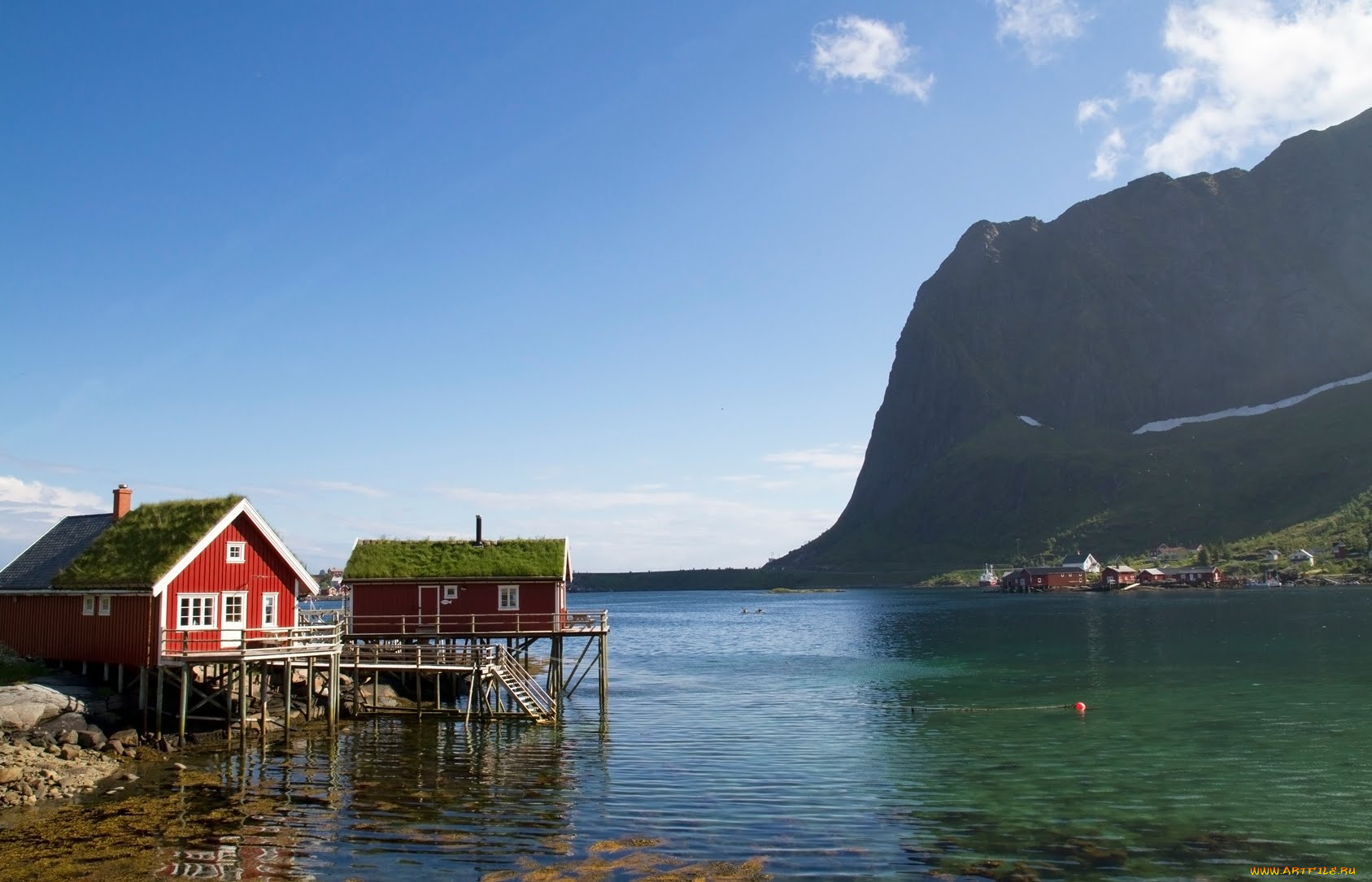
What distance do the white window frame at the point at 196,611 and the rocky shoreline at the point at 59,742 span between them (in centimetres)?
356

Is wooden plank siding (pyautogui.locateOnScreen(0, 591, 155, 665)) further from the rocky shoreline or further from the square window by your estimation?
the rocky shoreline

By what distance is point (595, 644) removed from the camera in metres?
104

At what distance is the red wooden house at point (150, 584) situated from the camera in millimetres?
37375

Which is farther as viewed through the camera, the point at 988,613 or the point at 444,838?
the point at 988,613

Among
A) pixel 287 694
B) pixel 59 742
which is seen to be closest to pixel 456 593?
pixel 287 694

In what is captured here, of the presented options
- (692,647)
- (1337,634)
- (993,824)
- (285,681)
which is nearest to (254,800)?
(285,681)

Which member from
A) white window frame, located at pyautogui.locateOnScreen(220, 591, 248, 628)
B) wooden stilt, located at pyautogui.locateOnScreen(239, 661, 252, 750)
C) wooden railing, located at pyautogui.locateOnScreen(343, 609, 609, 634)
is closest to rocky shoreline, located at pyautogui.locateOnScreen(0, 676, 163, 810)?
wooden stilt, located at pyautogui.locateOnScreen(239, 661, 252, 750)

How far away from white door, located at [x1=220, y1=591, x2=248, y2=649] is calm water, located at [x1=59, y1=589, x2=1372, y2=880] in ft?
15.7

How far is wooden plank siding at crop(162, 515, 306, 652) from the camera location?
1483 inches

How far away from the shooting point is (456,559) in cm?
4919

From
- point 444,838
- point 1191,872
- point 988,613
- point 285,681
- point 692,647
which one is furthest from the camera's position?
point 988,613

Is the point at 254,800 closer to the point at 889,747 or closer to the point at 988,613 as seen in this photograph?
the point at 889,747

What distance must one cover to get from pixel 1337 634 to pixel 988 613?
194ft

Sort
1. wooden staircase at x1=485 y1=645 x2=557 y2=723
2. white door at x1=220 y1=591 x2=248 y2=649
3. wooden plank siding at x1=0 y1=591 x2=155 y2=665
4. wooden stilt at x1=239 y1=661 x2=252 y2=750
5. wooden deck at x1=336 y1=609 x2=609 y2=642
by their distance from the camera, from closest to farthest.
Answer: wooden stilt at x1=239 y1=661 x2=252 y2=750
wooden plank siding at x1=0 y1=591 x2=155 y2=665
white door at x1=220 y1=591 x2=248 y2=649
wooden staircase at x1=485 y1=645 x2=557 y2=723
wooden deck at x1=336 y1=609 x2=609 y2=642
